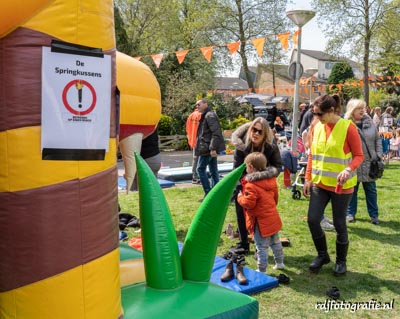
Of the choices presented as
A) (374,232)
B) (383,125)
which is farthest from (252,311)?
(383,125)

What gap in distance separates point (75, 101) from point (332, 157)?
10.4 ft

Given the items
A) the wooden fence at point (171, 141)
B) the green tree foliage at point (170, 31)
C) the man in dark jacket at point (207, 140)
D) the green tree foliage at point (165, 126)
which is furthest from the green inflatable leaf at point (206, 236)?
the green tree foliage at point (170, 31)

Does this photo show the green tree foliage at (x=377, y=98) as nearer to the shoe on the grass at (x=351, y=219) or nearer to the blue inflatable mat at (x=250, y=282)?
the shoe on the grass at (x=351, y=219)

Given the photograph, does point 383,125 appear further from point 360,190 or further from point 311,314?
point 311,314

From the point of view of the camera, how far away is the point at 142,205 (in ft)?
9.96

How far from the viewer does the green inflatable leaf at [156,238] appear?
9.73 ft

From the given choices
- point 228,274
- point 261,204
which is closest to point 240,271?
point 228,274

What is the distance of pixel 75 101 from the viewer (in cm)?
209

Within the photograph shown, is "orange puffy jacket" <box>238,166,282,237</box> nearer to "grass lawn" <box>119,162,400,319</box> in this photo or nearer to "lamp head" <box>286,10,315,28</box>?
"grass lawn" <box>119,162,400,319</box>

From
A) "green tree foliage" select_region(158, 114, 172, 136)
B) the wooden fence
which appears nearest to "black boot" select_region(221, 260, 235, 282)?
the wooden fence

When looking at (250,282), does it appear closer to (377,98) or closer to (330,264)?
(330,264)

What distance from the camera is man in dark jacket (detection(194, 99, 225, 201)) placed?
7.79m

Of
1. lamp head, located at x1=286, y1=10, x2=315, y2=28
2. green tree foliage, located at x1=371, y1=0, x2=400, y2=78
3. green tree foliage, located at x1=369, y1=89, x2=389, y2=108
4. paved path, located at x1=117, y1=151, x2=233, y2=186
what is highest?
green tree foliage, located at x1=371, y1=0, x2=400, y2=78

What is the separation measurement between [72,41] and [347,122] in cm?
321
